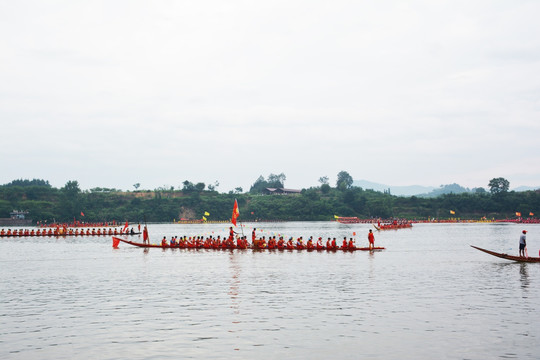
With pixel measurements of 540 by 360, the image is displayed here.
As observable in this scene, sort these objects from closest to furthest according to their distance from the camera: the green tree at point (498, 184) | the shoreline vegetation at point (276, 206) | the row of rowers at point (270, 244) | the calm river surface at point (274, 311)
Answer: the calm river surface at point (274, 311), the row of rowers at point (270, 244), the shoreline vegetation at point (276, 206), the green tree at point (498, 184)

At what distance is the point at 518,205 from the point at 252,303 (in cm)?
16800

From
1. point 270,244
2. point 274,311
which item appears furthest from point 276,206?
point 274,311

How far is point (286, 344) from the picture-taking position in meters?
16.4

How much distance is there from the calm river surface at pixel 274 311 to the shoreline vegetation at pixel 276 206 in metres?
131

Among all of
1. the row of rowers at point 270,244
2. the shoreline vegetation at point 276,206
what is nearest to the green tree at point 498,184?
the shoreline vegetation at point 276,206

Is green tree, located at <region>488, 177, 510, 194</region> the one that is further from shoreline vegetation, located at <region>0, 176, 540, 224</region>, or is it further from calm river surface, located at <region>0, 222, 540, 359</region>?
calm river surface, located at <region>0, 222, 540, 359</region>

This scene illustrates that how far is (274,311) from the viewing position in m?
21.4

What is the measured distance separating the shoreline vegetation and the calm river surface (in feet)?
431

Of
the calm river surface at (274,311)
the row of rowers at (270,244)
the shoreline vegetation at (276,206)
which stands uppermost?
the shoreline vegetation at (276,206)

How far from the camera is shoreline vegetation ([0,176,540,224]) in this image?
6422 inches

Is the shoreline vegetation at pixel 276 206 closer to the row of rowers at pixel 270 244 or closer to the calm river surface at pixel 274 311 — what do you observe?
the row of rowers at pixel 270 244

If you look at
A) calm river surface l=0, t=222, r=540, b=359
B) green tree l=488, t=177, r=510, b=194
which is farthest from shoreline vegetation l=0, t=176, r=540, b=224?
calm river surface l=0, t=222, r=540, b=359

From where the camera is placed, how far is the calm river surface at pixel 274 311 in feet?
52.3

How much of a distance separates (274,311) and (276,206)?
166658mm
